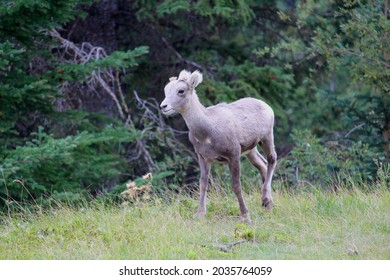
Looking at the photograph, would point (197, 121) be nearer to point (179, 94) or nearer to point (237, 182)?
point (179, 94)

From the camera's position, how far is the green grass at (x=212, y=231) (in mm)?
7469

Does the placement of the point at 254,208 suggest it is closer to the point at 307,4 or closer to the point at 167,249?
the point at 167,249

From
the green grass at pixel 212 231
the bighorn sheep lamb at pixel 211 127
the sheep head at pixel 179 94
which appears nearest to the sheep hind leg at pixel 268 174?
the green grass at pixel 212 231

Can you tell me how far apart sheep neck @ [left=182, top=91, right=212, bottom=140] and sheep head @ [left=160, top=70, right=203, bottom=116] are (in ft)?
0.27

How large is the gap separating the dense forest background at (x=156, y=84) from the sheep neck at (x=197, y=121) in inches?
60.6

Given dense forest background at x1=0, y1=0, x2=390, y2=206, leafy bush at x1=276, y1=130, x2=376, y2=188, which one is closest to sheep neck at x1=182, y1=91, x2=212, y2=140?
dense forest background at x1=0, y1=0, x2=390, y2=206

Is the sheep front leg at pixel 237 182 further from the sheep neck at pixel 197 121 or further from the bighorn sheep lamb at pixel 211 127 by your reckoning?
the sheep neck at pixel 197 121

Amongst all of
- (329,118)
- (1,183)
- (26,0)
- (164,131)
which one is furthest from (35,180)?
(329,118)

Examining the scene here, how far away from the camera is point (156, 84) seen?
1733 cm

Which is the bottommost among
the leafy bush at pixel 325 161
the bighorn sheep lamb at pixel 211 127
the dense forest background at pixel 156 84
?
the leafy bush at pixel 325 161

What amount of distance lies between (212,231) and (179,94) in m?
1.72

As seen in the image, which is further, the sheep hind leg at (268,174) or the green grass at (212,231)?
the sheep hind leg at (268,174)

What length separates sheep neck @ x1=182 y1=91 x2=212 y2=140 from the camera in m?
8.54

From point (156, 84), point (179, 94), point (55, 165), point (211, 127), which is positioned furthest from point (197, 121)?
point (156, 84)
